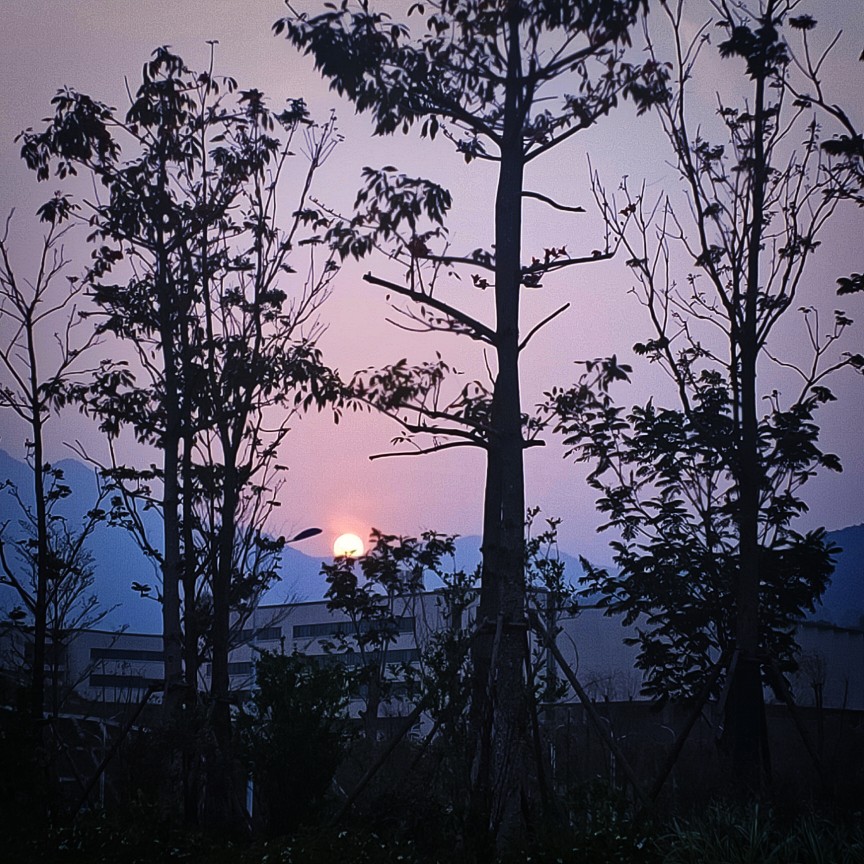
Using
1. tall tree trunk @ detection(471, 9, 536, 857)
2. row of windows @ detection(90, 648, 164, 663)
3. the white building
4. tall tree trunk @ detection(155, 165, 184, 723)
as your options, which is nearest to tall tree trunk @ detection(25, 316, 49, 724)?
tall tree trunk @ detection(155, 165, 184, 723)

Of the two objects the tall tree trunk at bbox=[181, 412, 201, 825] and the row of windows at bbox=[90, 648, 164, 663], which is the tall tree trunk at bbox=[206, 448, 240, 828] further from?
the row of windows at bbox=[90, 648, 164, 663]

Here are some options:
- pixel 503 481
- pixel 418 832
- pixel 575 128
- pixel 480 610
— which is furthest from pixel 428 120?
pixel 418 832

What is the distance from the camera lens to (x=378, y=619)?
1892 cm

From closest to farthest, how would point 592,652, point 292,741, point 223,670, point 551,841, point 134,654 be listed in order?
point 551,841 < point 292,741 < point 223,670 < point 592,652 < point 134,654

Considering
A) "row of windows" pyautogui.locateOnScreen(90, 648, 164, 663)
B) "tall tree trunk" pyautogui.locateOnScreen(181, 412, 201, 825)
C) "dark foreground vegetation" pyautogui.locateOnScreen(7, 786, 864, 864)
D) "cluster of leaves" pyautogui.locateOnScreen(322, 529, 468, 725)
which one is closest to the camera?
"dark foreground vegetation" pyautogui.locateOnScreen(7, 786, 864, 864)

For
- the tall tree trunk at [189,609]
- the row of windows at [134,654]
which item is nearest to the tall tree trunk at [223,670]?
the tall tree trunk at [189,609]

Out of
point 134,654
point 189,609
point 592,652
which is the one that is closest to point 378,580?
point 189,609

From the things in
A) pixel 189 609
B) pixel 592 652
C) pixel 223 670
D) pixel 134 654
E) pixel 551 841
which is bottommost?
pixel 551 841

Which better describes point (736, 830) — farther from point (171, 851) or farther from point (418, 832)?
point (171, 851)

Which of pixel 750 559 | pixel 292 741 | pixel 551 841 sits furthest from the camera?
pixel 750 559

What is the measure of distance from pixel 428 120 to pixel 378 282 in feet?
7.59

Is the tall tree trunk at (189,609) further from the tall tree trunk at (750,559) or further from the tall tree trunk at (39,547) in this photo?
the tall tree trunk at (750,559)

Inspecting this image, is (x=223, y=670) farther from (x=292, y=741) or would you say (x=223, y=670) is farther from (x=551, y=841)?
(x=551, y=841)

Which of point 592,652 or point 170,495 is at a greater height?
point 170,495
